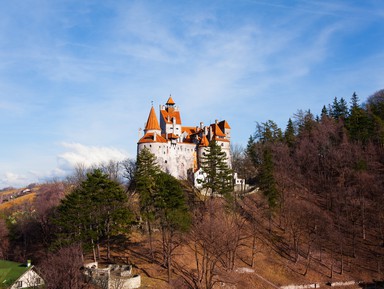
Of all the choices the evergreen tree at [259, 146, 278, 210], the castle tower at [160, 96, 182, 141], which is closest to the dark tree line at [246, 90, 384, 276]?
the evergreen tree at [259, 146, 278, 210]

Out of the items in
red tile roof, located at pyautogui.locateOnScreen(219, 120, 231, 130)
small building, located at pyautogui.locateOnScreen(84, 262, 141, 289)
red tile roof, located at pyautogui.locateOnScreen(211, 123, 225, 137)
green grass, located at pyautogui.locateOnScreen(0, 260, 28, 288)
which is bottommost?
small building, located at pyautogui.locateOnScreen(84, 262, 141, 289)

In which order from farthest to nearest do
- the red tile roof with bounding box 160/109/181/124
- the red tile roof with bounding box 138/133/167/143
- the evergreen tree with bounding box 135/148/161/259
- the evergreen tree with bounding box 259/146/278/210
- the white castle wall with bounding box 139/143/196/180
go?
the red tile roof with bounding box 160/109/181/124
the white castle wall with bounding box 139/143/196/180
the red tile roof with bounding box 138/133/167/143
the evergreen tree with bounding box 259/146/278/210
the evergreen tree with bounding box 135/148/161/259

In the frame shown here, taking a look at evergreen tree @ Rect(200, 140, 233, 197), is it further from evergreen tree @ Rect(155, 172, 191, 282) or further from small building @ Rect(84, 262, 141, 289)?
small building @ Rect(84, 262, 141, 289)

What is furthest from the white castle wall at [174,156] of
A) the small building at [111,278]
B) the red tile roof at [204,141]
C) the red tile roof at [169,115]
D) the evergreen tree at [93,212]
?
the small building at [111,278]

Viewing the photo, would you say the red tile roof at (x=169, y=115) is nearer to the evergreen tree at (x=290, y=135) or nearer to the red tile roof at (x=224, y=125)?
the red tile roof at (x=224, y=125)

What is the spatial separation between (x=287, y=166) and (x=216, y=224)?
29.4 meters

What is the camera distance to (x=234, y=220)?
4850cm

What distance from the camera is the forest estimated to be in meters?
37.2

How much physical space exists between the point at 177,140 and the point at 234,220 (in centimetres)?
2096

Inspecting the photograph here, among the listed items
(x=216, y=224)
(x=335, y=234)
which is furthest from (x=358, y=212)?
(x=216, y=224)

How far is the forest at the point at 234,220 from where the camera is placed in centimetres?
3716

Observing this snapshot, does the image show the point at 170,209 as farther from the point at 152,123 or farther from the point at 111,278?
the point at 152,123

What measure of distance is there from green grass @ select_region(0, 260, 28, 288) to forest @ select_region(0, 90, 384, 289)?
6.26 feet

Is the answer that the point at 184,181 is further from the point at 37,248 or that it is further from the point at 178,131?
the point at 37,248
